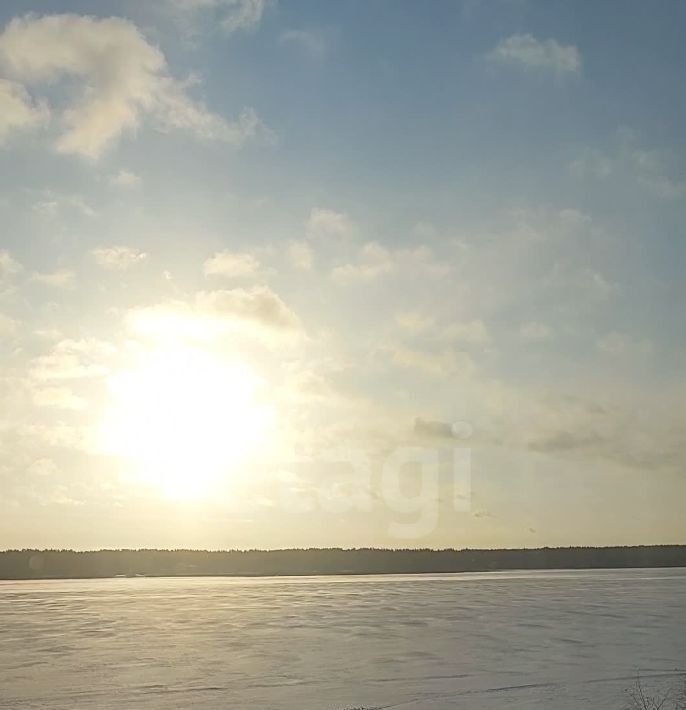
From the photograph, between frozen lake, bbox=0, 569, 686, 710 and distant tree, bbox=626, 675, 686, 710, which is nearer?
distant tree, bbox=626, 675, 686, 710

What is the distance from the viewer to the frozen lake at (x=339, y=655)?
28719 mm

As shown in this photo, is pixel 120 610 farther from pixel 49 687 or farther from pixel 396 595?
pixel 49 687

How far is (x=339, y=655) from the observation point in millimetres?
39719

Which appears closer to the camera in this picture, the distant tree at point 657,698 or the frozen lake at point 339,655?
the distant tree at point 657,698

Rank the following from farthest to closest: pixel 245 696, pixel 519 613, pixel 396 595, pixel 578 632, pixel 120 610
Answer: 1. pixel 396 595
2. pixel 120 610
3. pixel 519 613
4. pixel 578 632
5. pixel 245 696

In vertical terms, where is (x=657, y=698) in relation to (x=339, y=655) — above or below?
above

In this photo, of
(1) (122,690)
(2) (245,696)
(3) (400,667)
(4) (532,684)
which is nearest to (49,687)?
(1) (122,690)

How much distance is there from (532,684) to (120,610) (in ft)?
162

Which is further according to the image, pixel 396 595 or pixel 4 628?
pixel 396 595

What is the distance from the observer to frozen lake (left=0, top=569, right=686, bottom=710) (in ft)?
94.2

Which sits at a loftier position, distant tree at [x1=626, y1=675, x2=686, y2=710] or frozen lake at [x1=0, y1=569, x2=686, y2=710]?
distant tree at [x1=626, y1=675, x2=686, y2=710]

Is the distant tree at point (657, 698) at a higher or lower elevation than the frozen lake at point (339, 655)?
higher

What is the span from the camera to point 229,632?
52812 millimetres

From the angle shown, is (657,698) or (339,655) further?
(339,655)
